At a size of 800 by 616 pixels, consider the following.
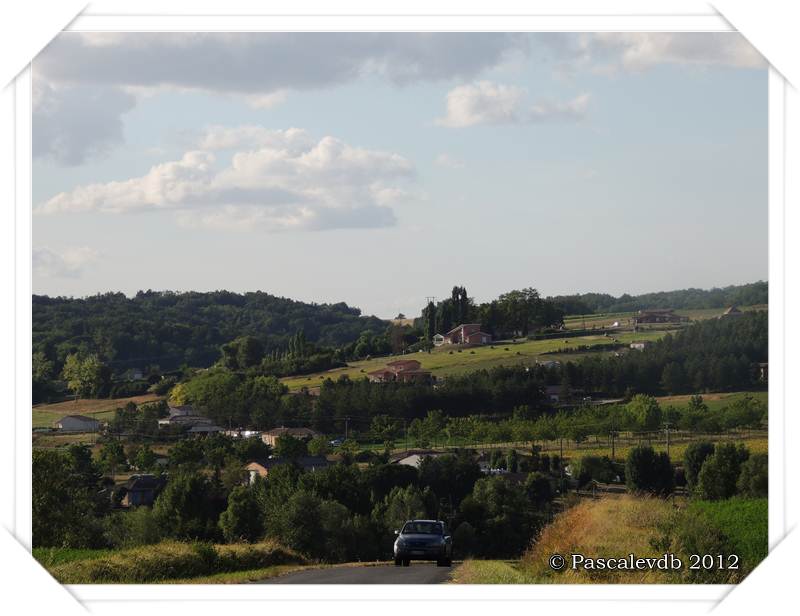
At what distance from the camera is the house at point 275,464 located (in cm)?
2086

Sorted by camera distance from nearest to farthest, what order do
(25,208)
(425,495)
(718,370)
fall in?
(25,208)
(425,495)
(718,370)

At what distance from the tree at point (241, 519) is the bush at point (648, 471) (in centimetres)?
720

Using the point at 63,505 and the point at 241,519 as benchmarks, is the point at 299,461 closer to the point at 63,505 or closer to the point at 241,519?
the point at 241,519

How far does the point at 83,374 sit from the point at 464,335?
28.7ft

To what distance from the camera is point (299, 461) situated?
21.6 meters

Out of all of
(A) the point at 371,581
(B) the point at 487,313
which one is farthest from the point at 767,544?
(B) the point at 487,313

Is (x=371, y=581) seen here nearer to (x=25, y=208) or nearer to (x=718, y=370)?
(x=25, y=208)

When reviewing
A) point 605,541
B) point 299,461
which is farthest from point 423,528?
point 299,461

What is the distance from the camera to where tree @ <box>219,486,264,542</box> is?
59.7 feet

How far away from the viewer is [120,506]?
20.4 metres

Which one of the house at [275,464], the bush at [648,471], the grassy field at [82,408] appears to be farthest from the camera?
the grassy field at [82,408]

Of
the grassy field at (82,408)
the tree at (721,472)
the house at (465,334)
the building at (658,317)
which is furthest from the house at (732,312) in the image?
the grassy field at (82,408)

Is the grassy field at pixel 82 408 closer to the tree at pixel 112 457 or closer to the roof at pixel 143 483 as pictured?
the tree at pixel 112 457
